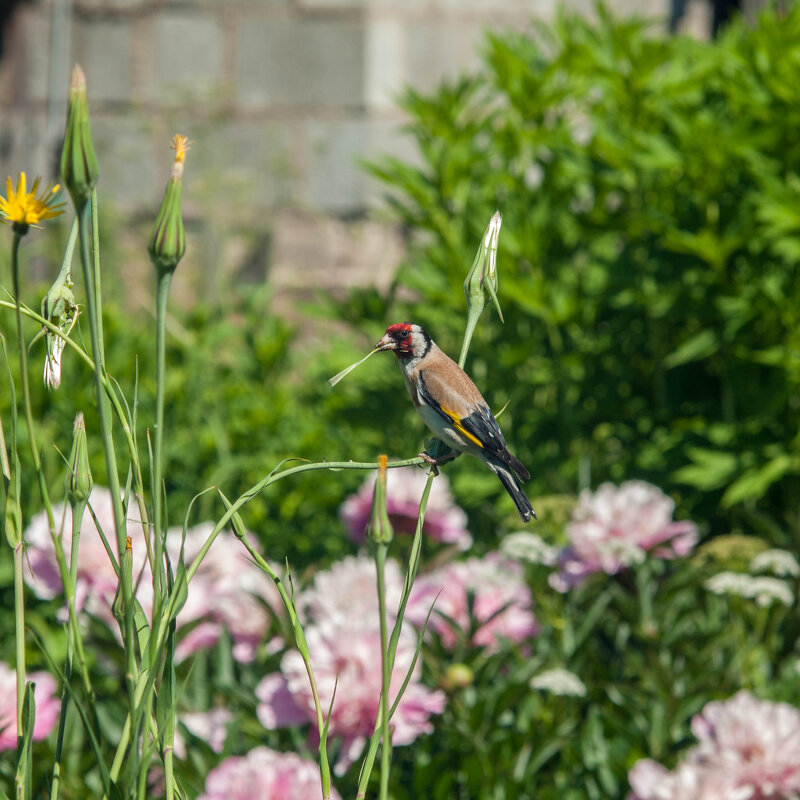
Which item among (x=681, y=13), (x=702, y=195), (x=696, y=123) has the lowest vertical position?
(x=702, y=195)

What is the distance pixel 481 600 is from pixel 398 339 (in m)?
0.98

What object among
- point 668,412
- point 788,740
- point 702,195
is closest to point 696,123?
point 702,195

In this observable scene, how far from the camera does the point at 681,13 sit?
5262 millimetres

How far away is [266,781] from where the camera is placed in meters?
1.12

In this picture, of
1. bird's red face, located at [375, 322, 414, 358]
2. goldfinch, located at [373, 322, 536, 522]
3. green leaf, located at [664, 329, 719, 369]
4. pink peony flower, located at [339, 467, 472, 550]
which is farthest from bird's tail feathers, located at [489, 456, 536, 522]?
green leaf, located at [664, 329, 719, 369]

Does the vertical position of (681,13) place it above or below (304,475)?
above

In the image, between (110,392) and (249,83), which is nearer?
(110,392)

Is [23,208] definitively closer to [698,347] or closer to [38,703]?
[38,703]

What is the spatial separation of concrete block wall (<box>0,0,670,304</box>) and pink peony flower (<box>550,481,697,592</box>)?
3466 mm

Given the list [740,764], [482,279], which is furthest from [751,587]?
[482,279]

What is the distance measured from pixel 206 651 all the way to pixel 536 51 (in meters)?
2.23

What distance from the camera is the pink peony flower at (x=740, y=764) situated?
1.27 metres

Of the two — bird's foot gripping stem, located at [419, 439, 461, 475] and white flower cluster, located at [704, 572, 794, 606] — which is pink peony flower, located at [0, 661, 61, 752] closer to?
bird's foot gripping stem, located at [419, 439, 461, 475]

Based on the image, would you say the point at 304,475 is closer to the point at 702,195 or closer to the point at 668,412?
the point at 668,412
